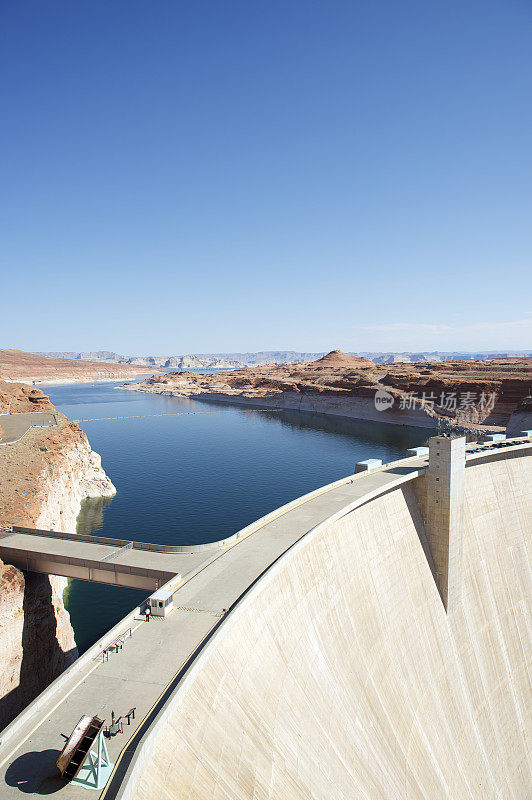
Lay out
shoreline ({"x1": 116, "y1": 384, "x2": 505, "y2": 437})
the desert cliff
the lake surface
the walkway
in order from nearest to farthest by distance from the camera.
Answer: the lake surface
the walkway
shoreline ({"x1": 116, "y1": 384, "x2": 505, "y2": 437})
the desert cliff

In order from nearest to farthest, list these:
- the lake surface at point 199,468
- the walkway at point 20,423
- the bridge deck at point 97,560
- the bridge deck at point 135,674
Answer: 1. the bridge deck at point 135,674
2. the bridge deck at point 97,560
3. the lake surface at point 199,468
4. the walkway at point 20,423

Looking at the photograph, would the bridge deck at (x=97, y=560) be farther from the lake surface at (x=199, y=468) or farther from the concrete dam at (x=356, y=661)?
the lake surface at (x=199, y=468)

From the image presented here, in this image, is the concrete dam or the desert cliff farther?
the desert cliff

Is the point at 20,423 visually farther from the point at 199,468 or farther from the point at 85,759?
the point at 85,759

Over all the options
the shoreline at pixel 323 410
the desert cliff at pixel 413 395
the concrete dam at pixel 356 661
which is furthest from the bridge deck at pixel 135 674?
the shoreline at pixel 323 410

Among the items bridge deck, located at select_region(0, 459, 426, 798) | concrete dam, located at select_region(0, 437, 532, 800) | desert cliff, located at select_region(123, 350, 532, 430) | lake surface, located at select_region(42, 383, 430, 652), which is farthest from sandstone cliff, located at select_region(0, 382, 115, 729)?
desert cliff, located at select_region(123, 350, 532, 430)

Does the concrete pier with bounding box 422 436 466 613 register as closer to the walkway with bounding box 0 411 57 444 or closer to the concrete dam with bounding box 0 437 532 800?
the concrete dam with bounding box 0 437 532 800

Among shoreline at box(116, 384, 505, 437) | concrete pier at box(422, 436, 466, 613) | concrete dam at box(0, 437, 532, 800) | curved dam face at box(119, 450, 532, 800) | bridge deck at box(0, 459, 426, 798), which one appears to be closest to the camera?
bridge deck at box(0, 459, 426, 798)
